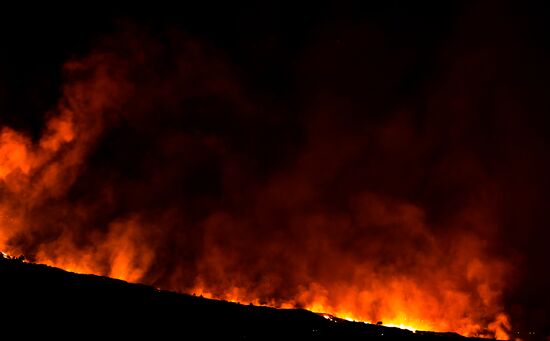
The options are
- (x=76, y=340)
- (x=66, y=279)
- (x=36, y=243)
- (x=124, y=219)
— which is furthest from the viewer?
(x=124, y=219)

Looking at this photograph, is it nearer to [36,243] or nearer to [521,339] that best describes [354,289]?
[521,339]

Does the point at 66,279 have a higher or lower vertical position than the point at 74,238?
lower

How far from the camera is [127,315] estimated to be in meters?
5.45

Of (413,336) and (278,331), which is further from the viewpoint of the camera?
(413,336)

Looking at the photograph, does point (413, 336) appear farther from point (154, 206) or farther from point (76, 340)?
point (154, 206)

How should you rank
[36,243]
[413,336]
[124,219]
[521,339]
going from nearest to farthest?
1. [413,336]
2. [521,339]
3. [36,243]
4. [124,219]

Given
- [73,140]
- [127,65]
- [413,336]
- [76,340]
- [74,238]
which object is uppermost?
[127,65]

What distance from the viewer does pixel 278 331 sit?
19.0 feet

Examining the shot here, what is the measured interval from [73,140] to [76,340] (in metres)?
8.76

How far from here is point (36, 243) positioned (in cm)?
1164

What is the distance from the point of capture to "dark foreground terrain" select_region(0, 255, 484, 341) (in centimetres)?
508

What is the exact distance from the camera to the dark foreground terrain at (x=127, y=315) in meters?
5.08

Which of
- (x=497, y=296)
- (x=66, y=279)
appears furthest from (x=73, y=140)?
(x=497, y=296)

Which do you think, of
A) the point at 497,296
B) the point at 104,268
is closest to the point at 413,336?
the point at 497,296
